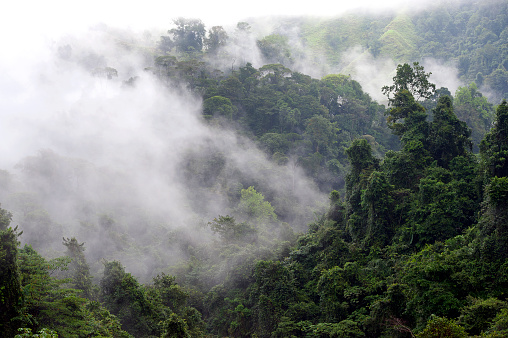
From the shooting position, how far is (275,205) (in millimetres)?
48125

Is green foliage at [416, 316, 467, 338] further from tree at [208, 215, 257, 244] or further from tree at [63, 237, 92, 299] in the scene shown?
tree at [208, 215, 257, 244]

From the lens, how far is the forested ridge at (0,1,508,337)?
46.6 feet

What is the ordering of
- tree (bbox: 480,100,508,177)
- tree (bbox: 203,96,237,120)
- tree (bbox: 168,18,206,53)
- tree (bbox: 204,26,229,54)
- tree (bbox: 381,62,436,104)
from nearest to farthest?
tree (bbox: 480,100,508,177) < tree (bbox: 381,62,436,104) < tree (bbox: 203,96,237,120) < tree (bbox: 204,26,229,54) < tree (bbox: 168,18,206,53)

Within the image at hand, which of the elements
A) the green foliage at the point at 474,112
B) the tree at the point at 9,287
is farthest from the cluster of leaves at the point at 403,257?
the green foliage at the point at 474,112

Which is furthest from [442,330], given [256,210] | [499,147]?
[256,210]

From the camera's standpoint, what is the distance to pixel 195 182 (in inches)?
2061

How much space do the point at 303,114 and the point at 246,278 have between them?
36.1 m

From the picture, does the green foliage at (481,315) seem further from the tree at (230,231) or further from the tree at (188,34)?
the tree at (188,34)

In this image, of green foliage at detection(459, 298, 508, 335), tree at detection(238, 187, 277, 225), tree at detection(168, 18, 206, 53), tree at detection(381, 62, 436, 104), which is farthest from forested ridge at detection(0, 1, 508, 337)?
tree at detection(168, 18, 206, 53)

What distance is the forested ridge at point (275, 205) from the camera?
14.2m

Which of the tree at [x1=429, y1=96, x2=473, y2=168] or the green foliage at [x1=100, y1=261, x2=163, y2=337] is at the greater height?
the tree at [x1=429, y1=96, x2=473, y2=168]

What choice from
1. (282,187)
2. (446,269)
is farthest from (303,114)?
(446,269)

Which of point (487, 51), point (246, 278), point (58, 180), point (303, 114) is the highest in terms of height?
point (487, 51)

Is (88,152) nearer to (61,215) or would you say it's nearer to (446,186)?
(61,215)
